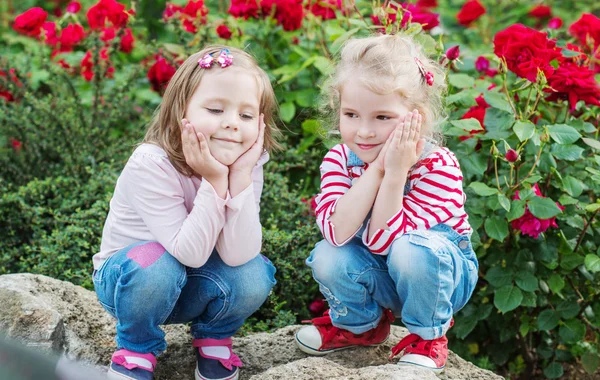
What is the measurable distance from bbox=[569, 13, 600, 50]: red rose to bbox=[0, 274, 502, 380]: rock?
1.47 m

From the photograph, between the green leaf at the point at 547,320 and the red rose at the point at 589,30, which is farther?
the red rose at the point at 589,30

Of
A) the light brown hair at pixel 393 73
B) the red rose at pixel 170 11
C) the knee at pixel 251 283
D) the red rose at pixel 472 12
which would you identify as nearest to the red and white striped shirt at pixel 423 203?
the light brown hair at pixel 393 73

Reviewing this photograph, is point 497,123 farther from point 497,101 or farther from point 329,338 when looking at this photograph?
point 329,338

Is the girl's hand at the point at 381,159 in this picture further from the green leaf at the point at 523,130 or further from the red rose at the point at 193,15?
the red rose at the point at 193,15

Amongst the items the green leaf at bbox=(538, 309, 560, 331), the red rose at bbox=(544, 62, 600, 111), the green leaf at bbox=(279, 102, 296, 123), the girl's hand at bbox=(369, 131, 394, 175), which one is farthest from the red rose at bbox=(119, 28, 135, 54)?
the green leaf at bbox=(538, 309, 560, 331)

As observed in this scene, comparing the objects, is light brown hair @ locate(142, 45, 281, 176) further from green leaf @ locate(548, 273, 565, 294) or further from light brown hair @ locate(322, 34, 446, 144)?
green leaf @ locate(548, 273, 565, 294)

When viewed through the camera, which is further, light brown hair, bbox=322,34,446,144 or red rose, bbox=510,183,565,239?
red rose, bbox=510,183,565,239

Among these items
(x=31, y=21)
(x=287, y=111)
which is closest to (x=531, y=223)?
(x=287, y=111)

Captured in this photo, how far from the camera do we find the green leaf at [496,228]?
8.62ft

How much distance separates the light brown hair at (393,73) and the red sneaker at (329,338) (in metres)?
0.66

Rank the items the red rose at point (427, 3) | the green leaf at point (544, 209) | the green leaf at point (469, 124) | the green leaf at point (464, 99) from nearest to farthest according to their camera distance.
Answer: the green leaf at point (544, 209)
the green leaf at point (469, 124)
the green leaf at point (464, 99)
the red rose at point (427, 3)

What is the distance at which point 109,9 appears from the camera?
3.62 m

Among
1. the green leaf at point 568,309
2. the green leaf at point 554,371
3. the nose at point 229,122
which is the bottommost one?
the green leaf at point 554,371

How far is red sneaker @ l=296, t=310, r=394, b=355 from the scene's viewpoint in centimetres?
244
